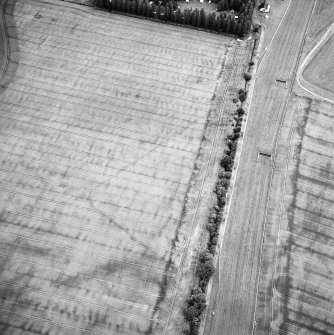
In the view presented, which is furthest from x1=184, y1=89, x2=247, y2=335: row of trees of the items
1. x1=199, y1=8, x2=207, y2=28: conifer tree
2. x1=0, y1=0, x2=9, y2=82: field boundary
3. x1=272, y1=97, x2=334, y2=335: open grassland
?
x1=0, y1=0, x2=9, y2=82: field boundary

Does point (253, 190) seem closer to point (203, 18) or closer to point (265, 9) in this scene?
point (203, 18)

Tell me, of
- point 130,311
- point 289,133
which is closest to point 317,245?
point 289,133

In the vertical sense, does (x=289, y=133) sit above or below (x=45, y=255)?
above

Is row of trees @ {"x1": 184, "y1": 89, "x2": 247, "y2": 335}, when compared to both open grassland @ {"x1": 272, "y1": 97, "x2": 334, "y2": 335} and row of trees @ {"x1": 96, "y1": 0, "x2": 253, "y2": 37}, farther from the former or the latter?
row of trees @ {"x1": 96, "y1": 0, "x2": 253, "y2": 37}

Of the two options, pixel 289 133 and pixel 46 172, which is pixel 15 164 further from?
pixel 289 133

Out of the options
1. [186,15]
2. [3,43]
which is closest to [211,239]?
[186,15]

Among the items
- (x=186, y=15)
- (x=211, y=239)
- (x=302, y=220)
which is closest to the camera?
(x=211, y=239)
